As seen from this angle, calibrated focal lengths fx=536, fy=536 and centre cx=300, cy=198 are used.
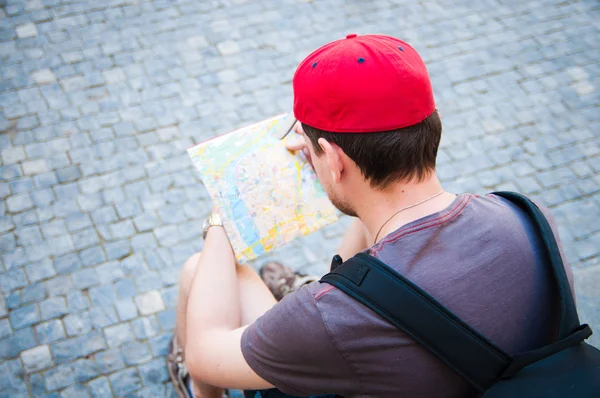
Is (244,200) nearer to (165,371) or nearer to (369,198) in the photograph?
(369,198)

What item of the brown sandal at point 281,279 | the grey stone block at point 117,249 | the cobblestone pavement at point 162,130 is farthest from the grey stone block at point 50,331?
the brown sandal at point 281,279

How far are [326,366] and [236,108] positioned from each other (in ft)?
9.81

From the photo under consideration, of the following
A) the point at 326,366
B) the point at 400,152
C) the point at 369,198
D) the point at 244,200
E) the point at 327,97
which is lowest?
the point at 244,200

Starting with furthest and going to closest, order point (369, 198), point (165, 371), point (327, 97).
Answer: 1. point (165, 371)
2. point (369, 198)
3. point (327, 97)

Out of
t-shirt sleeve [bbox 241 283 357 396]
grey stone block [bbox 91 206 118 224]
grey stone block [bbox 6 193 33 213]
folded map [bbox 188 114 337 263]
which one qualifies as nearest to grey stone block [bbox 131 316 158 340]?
grey stone block [bbox 91 206 118 224]

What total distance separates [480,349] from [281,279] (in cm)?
154

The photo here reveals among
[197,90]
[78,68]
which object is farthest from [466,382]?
[78,68]

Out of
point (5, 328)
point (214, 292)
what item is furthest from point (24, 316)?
point (214, 292)

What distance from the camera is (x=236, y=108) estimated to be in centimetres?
413

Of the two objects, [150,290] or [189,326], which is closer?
[189,326]

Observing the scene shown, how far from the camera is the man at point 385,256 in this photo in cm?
138

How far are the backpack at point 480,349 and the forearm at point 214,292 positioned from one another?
0.71m

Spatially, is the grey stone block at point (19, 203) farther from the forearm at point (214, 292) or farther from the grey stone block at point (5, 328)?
the forearm at point (214, 292)

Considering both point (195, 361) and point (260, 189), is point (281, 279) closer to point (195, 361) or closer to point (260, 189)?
point (260, 189)
